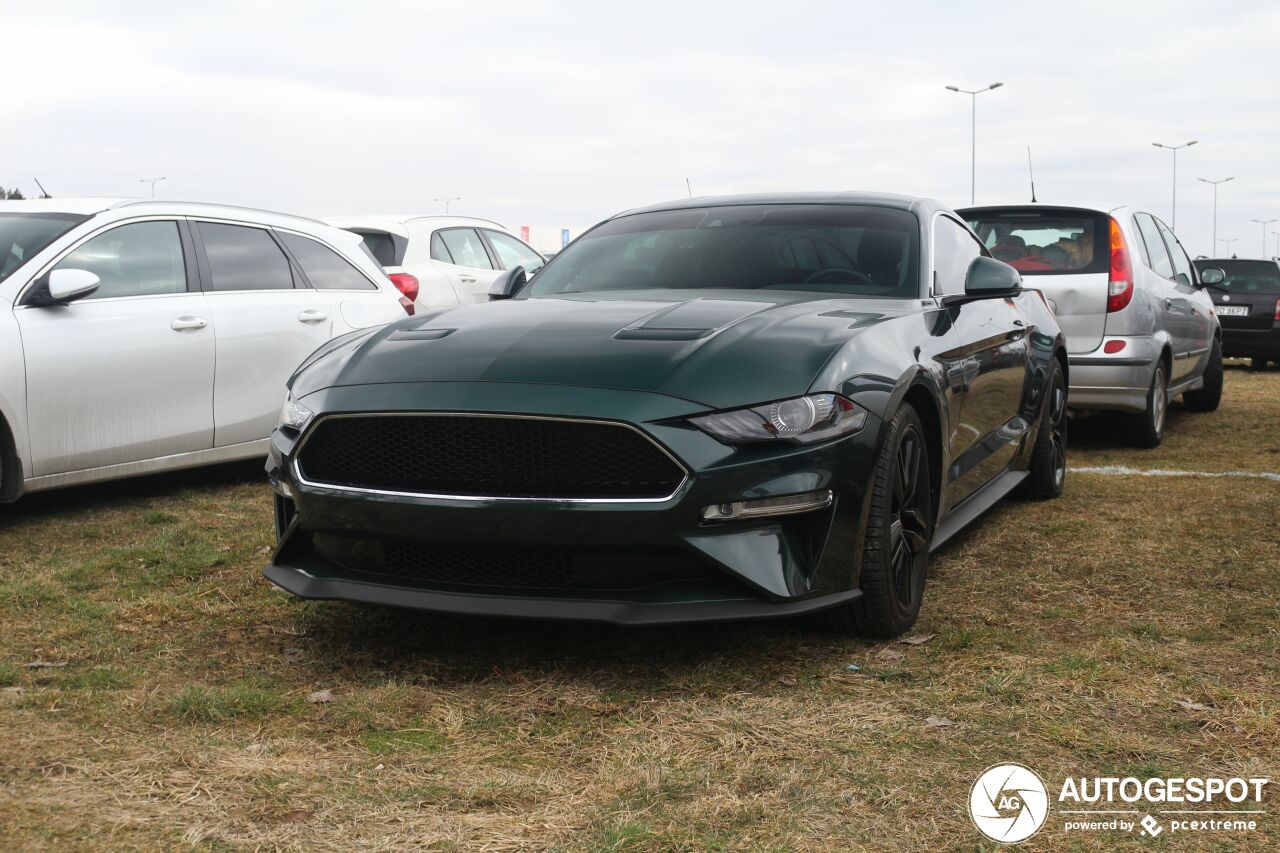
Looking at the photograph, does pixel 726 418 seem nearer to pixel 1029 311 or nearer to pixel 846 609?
pixel 846 609

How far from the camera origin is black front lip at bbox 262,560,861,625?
3.61 meters

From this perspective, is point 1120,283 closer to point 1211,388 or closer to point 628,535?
point 1211,388

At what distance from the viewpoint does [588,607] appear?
3.64 metres

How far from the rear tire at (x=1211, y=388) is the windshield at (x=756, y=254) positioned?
711 centimetres

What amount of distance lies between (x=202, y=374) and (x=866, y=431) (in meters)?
3.82

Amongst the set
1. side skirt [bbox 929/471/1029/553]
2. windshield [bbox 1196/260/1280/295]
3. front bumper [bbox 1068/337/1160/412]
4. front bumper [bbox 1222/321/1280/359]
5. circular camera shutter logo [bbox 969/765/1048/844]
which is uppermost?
circular camera shutter logo [bbox 969/765/1048/844]

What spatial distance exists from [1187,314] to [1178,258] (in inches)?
28.0

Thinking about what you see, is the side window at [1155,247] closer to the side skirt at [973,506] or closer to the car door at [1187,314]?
the car door at [1187,314]

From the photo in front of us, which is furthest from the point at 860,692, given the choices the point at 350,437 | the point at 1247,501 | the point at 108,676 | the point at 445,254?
the point at 445,254

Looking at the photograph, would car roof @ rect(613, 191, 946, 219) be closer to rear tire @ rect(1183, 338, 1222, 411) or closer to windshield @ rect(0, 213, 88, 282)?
windshield @ rect(0, 213, 88, 282)

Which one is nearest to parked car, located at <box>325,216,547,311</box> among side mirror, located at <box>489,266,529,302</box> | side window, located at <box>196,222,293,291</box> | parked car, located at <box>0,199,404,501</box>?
side window, located at <box>196,222,293,291</box>

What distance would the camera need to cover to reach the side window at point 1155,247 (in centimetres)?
916

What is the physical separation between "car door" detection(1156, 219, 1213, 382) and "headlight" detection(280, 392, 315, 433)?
7.04 metres

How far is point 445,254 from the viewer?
1206 centimetres
